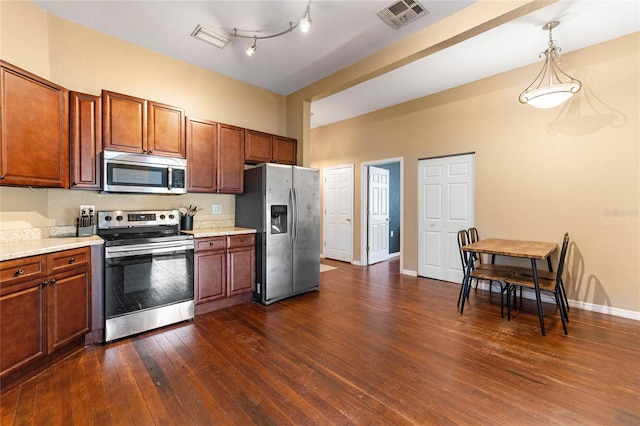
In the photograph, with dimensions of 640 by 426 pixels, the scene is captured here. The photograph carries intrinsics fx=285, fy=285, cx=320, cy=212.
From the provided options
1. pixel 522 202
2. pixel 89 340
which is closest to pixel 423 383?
pixel 89 340

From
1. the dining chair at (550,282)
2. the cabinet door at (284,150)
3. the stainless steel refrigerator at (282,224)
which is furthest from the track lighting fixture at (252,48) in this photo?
the dining chair at (550,282)

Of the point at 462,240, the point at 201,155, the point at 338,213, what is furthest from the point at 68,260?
the point at 338,213

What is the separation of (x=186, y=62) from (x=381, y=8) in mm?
2479

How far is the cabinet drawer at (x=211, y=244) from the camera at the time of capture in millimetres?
3172

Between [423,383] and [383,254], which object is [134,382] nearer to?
[423,383]

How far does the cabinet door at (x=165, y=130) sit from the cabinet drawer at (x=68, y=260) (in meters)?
1.19

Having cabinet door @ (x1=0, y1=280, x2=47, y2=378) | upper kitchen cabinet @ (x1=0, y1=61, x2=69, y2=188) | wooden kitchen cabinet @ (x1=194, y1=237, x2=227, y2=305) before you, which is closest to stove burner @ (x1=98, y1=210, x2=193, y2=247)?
wooden kitchen cabinet @ (x1=194, y1=237, x2=227, y2=305)

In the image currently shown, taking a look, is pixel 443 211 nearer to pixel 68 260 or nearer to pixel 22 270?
pixel 68 260

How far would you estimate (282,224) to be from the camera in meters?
3.75

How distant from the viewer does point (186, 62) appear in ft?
11.9

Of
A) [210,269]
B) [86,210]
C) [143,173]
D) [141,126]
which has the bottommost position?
[210,269]

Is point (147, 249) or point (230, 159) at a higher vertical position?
point (230, 159)

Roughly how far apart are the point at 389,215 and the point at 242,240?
4046 mm

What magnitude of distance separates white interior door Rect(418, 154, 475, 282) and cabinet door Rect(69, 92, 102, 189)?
4479mm
